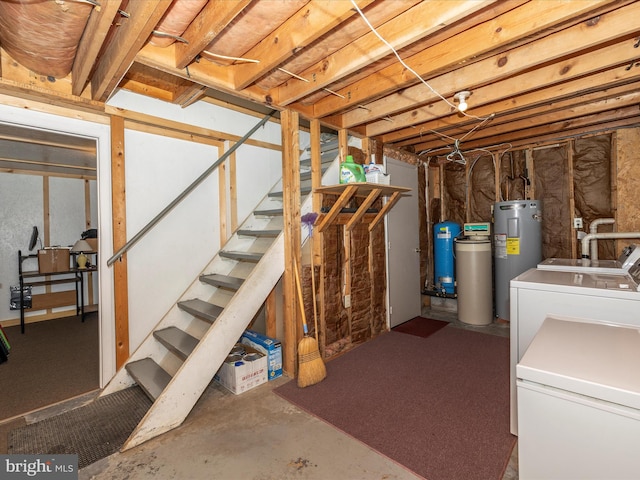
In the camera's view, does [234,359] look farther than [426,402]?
Yes

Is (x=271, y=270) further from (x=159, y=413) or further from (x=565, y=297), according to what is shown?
(x=565, y=297)

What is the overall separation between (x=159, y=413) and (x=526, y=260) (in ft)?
13.6

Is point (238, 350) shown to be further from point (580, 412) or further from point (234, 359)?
point (580, 412)

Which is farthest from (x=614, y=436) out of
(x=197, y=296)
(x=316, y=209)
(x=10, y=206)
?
(x=10, y=206)

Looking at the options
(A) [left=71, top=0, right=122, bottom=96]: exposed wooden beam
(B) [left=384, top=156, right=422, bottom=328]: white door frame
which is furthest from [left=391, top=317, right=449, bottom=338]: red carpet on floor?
(A) [left=71, top=0, right=122, bottom=96]: exposed wooden beam

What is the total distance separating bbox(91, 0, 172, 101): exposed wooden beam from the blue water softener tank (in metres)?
4.12

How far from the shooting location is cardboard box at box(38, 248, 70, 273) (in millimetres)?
4410

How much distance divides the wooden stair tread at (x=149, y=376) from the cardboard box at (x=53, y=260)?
9.77ft

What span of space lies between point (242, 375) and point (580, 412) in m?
2.16

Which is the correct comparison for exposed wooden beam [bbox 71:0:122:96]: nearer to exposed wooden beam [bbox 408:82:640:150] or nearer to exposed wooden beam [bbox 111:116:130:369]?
exposed wooden beam [bbox 111:116:130:369]

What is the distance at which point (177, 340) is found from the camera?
8.61 feet

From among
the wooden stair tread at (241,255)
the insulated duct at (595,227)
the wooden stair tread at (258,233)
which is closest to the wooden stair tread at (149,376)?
the wooden stair tread at (241,255)

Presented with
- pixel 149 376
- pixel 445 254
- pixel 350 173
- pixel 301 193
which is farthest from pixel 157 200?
pixel 445 254

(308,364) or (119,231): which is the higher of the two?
(119,231)
